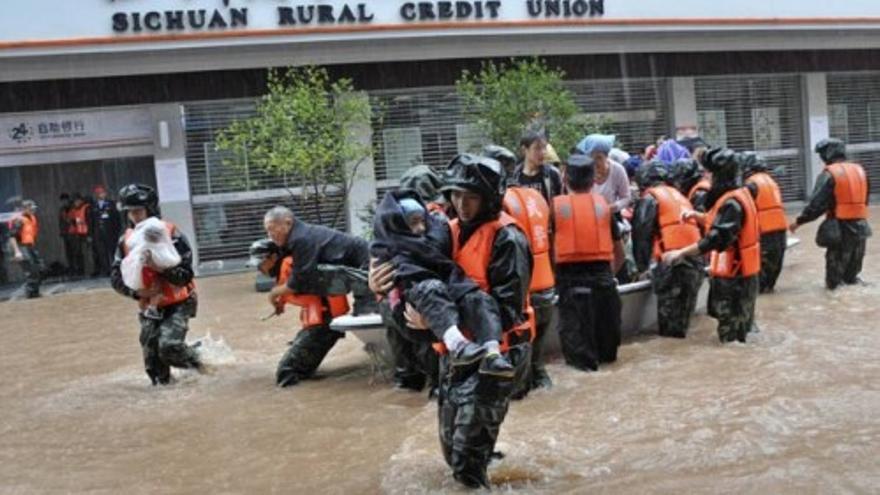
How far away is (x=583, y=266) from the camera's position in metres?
7.06

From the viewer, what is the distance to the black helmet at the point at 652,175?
8211mm

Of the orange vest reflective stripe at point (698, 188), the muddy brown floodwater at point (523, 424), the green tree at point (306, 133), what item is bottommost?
the muddy brown floodwater at point (523, 424)

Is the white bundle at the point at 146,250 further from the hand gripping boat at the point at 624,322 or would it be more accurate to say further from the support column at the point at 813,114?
the support column at the point at 813,114

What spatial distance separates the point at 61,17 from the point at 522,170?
11.3m

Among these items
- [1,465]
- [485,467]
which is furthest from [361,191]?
[485,467]

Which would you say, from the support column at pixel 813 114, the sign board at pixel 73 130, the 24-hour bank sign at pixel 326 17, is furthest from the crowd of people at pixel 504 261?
the support column at pixel 813 114

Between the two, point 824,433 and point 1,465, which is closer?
point 824,433

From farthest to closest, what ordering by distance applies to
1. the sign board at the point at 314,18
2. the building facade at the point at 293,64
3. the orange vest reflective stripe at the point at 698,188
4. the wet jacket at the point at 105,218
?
the wet jacket at the point at 105,218 → the building facade at the point at 293,64 → the sign board at the point at 314,18 → the orange vest reflective stripe at the point at 698,188

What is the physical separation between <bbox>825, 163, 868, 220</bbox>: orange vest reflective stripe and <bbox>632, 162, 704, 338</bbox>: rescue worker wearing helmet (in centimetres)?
232

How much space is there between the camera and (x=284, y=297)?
747 cm

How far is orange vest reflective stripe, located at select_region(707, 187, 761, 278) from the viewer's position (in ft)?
24.1

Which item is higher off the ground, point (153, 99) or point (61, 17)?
point (61, 17)

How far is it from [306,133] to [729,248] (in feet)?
28.1

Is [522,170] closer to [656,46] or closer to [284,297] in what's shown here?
[284,297]
